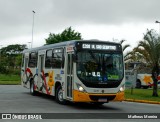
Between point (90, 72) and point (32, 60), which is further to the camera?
point (32, 60)

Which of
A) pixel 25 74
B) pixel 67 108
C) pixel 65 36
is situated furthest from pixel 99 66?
pixel 65 36

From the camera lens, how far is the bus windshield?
17.3 metres

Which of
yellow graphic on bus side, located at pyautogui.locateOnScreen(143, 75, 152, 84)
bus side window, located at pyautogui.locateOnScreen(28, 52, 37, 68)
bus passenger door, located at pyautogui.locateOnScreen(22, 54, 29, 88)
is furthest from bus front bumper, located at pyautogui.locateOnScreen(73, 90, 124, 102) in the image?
yellow graphic on bus side, located at pyautogui.locateOnScreen(143, 75, 152, 84)

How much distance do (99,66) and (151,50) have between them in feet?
35.6

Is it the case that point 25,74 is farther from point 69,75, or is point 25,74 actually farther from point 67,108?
point 67,108

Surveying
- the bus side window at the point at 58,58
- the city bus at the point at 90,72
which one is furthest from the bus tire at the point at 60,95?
the bus side window at the point at 58,58

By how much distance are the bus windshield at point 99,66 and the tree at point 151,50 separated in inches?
389

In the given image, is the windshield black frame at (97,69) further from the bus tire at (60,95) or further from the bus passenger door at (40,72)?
the bus passenger door at (40,72)

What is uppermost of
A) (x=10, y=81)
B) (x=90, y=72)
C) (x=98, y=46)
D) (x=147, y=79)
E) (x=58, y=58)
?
Answer: (x=98, y=46)

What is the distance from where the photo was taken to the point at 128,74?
103 ft

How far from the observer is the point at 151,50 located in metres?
27.4

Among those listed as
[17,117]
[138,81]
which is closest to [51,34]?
[138,81]

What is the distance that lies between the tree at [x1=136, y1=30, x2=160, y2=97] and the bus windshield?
989cm

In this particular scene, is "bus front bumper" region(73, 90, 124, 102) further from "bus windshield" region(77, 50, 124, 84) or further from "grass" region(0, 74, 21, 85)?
"grass" region(0, 74, 21, 85)
